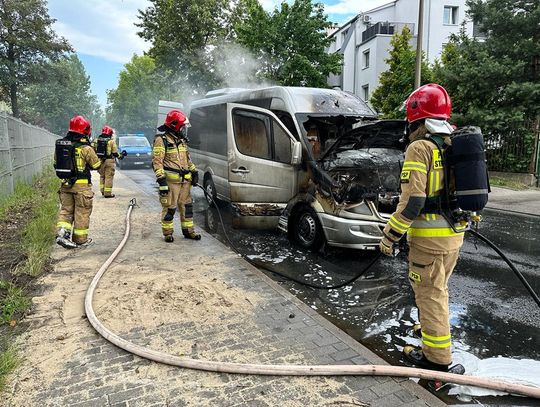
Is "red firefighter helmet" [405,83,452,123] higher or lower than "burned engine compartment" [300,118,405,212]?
higher

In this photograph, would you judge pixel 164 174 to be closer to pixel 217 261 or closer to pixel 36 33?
pixel 217 261

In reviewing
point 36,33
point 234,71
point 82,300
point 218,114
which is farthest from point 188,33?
point 82,300

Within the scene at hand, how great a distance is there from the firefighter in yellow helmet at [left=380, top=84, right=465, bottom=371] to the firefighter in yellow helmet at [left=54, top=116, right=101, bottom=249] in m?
4.53

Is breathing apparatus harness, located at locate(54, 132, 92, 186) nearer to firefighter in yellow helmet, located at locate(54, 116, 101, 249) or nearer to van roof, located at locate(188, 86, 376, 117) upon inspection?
firefighter in yellow helmet, located at locate(54, 116, 101, 249)

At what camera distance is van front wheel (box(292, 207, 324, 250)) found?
19.1ft

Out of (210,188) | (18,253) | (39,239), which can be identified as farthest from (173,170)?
Result: (210,188)

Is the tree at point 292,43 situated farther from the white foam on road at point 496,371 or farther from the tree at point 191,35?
the white foam on road at point 496,371

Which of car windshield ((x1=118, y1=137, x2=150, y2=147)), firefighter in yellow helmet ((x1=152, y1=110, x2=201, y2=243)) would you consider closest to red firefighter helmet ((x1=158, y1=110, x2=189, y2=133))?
firefighter in yellow helmet ((x1=152, y1=110, x2=201, y2=243))

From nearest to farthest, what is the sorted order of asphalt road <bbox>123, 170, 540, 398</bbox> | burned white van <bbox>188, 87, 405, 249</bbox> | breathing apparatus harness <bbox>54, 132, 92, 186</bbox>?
asphalt road <bbox>123, 170, 540, 398</bbox>
burned white van <bbox>188, 87, 405, 249</bbox>
breathing apparatus harness <bbox>54, 132, 92, 186</bbox>

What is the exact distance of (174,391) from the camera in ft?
8.55

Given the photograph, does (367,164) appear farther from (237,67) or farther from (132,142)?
(132,142)

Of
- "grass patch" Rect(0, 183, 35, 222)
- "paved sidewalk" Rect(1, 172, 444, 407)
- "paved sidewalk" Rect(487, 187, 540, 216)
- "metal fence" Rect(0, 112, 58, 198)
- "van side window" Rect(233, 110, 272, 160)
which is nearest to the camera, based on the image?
"paved sidewalk" Rect(1, 172, 444, 407)

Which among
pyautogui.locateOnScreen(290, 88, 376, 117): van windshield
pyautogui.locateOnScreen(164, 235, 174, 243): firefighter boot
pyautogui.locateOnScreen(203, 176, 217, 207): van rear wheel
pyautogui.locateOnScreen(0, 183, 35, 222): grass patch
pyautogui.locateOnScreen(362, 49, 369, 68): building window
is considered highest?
pyautogui.locateOnScreen(362, 49, 369, 68): building window

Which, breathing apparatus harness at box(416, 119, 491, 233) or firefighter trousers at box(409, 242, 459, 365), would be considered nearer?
breathing apparatus harness at box(416, 119, 491, 233)
